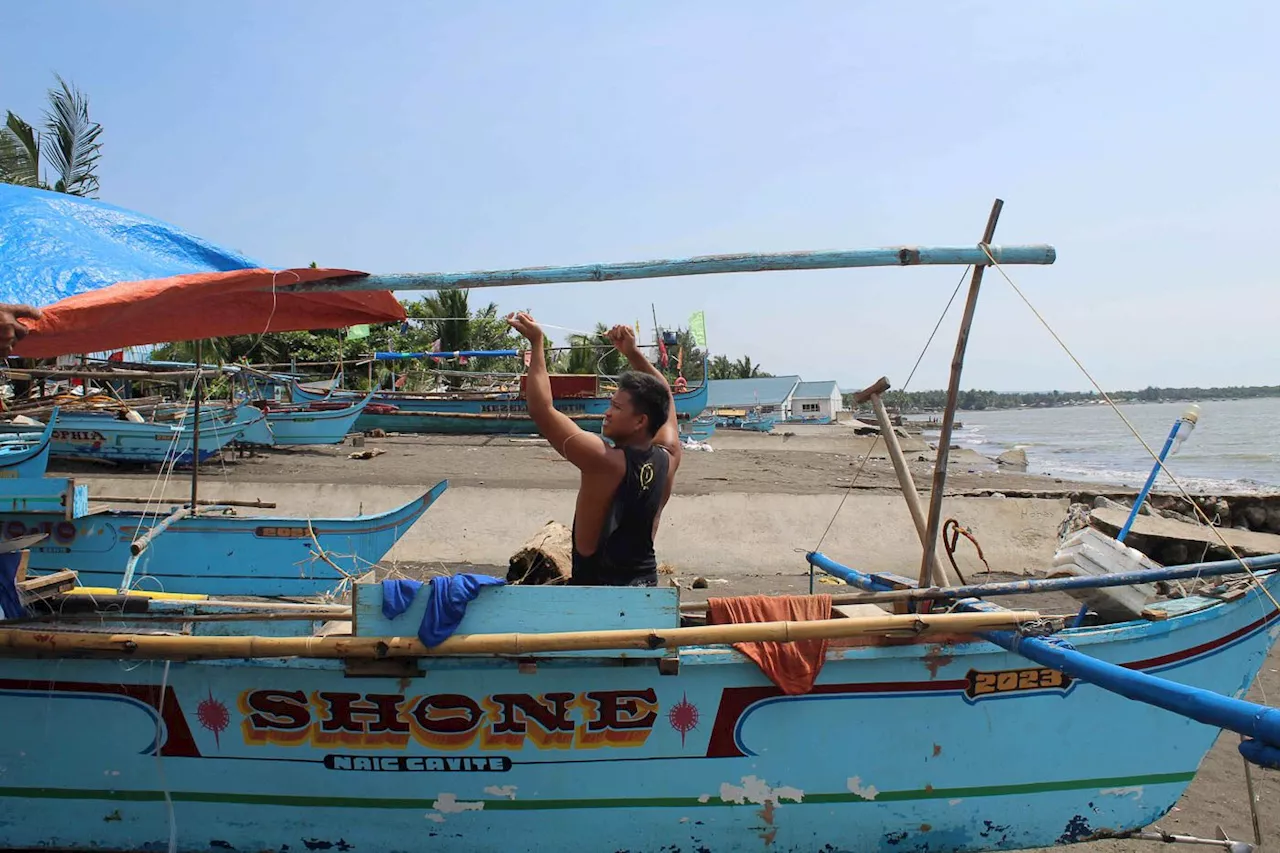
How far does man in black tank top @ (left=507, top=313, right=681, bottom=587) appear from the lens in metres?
3.39

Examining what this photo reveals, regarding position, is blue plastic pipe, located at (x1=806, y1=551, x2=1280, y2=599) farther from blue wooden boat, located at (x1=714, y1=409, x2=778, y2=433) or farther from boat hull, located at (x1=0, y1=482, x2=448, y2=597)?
blue wooden boat, located at (x1=714, y1=409, x2=778, y2=433)

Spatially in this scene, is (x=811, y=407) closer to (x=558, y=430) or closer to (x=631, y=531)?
(x=631, y=531)

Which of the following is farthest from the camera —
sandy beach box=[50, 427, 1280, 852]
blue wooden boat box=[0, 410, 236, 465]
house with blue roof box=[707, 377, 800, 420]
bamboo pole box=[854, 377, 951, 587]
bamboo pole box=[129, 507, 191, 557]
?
house with blue roof box=[707, 377, 800, 420]

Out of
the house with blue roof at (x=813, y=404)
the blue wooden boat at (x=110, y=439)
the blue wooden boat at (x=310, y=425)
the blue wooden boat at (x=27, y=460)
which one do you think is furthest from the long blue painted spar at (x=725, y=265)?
the house with blue roof at (x=813, y=404)

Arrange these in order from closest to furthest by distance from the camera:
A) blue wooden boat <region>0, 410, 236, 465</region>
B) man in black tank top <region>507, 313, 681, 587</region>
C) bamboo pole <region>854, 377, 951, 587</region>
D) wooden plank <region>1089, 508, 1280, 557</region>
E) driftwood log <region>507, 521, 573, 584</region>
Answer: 1. man in black tank top <region>507, 313, 681, 587</region>
2. bamboo pole <region>854, 377, 951, 587</region>
3. driftwood log <region>507, 521, 573, 584</region>
4. wooden plank <region>1089, 508, 1280, 557</region>
5. blue wooden boat <region>0, 410, 236, 465</region>

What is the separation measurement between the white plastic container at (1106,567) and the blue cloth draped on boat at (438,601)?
290cm

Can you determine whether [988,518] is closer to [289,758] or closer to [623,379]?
[623,379]

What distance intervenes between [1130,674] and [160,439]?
52.6 feet

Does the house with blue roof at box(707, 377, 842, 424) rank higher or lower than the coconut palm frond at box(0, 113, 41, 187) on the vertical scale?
lower

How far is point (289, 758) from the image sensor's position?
11.7 ft

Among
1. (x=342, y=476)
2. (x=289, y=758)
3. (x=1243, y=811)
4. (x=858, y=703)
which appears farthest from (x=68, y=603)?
(x=342, y=476)

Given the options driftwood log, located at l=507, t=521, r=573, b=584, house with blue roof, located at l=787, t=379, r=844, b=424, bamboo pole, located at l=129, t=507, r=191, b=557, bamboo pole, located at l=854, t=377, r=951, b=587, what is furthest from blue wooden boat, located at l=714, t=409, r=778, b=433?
bamboo pole, located at l=854, t=377, r=951, b=587

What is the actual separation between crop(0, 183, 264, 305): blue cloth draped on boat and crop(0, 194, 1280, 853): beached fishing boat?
1446 mm

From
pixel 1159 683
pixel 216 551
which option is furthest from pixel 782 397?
pixel 1159 683
